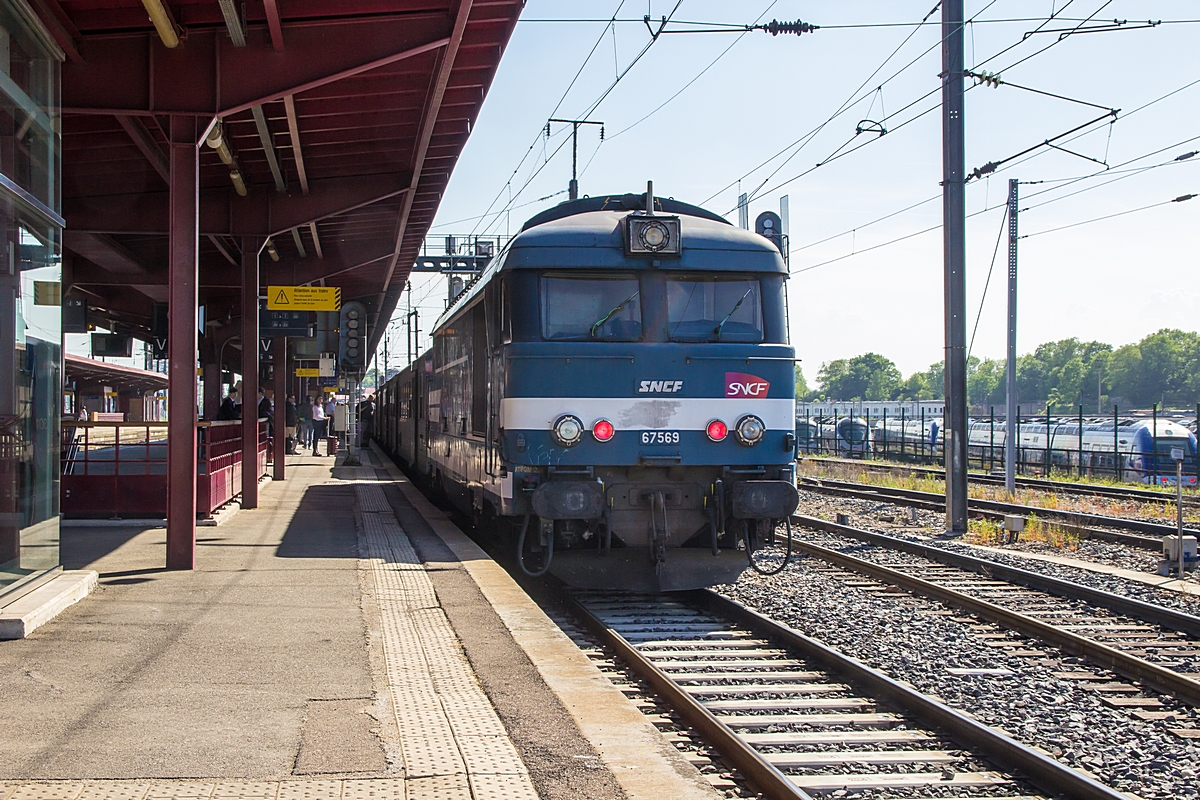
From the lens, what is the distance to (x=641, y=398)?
870cm

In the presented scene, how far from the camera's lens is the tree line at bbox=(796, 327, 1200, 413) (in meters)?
91.4

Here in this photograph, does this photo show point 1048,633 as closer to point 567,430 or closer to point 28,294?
point 567,430

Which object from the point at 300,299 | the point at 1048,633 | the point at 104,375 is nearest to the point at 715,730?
the point at 1048,633

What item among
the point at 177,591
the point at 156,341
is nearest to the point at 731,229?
the point at 177,591

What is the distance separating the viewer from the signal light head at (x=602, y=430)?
28.1 feet

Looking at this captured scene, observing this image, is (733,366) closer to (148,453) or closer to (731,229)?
(731,229)

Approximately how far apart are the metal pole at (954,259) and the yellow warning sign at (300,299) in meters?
9.64

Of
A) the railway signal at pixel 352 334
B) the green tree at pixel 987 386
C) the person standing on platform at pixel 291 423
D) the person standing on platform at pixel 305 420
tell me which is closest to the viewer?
the railway signal at pixel 352 334

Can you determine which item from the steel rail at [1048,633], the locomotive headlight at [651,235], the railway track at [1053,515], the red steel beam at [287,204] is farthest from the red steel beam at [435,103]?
the railway track at [1053,515]

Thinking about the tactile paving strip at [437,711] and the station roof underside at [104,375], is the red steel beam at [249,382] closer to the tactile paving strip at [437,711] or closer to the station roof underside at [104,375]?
the tactile paving strip at [437,711]

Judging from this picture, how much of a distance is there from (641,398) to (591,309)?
846 mm

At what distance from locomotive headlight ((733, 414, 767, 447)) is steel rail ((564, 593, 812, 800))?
2124 millimetres

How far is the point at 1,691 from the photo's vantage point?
5.15m

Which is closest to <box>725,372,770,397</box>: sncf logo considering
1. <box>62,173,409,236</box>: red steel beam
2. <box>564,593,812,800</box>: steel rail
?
<box>564,593,812,800</box>: steel rail
